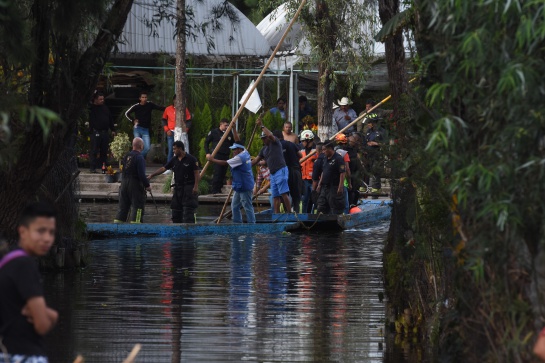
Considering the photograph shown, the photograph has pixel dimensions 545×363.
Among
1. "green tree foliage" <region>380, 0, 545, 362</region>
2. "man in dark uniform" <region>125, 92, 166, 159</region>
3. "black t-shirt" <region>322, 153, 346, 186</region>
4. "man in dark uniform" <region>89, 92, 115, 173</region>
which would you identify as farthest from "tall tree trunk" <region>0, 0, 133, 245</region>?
"man in dark uniform" <region>125, 92, 166, 159</region>

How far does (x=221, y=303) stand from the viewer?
Result: 13.7 m

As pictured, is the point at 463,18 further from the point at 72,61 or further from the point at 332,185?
the point at 332,185

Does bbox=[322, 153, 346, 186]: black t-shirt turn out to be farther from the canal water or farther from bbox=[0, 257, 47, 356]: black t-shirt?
bbox=[0, 257, 47, 356]: black t-shirt

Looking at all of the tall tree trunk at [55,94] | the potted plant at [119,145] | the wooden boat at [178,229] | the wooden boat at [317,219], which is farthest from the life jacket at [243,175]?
the tall tree trunk at [55,94]

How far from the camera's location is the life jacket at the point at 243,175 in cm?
2248

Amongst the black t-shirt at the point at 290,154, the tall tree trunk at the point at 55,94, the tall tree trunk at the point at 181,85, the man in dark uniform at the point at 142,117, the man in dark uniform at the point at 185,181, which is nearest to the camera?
the tall tree trunk at the point at 55,94

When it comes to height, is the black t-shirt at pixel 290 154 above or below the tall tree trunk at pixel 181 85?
below

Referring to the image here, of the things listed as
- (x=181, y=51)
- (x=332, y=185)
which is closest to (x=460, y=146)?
(x=332, y=185)

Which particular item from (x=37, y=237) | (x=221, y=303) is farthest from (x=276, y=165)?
(x=37, y=237)

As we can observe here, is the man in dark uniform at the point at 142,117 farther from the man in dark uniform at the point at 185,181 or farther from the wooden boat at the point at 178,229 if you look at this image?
the wooden boat at the point at 178,229

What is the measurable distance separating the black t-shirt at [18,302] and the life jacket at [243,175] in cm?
1615

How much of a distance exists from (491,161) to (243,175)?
15403 millimetres

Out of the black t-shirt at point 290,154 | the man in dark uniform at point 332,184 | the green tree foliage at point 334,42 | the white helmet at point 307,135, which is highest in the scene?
the green tree foliage at point 334,42

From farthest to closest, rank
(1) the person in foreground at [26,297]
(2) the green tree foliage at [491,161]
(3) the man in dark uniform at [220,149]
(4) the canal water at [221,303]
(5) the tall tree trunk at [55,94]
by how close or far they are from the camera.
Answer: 1. (3) the man in dark uniform at [220,149]
2. (5) the tall tree trunk at [55,94]
3. (4) the canal water at [221,303]
4. (2) the green tree foliage at [491,161]
5. (1) the person in foreground at [26,297]
